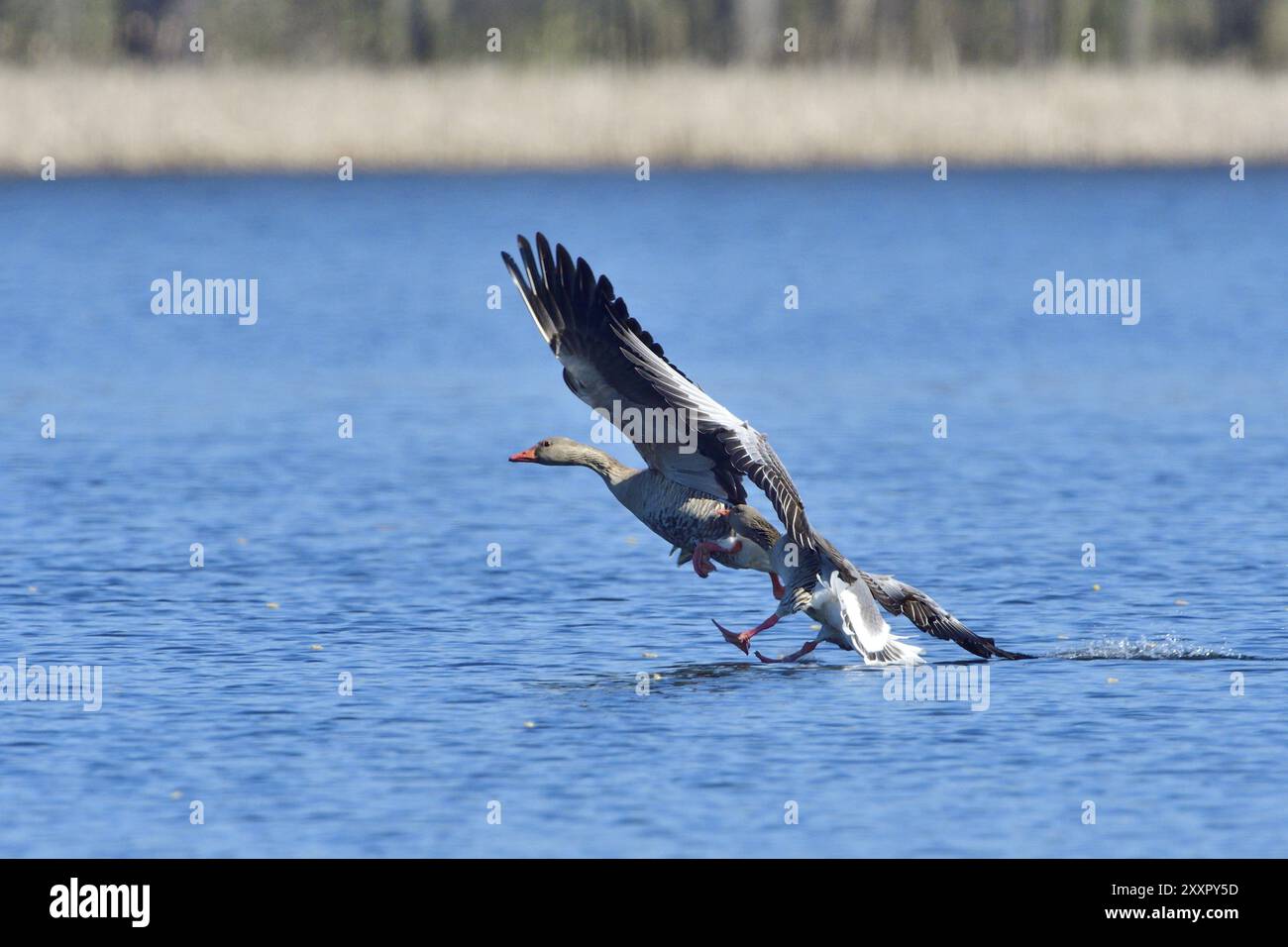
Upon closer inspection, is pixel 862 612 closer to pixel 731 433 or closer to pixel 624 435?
pixel 731 433

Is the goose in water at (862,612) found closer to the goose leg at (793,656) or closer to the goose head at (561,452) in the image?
the goose leg at (793,656)

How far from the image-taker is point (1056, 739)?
11070 millimetres

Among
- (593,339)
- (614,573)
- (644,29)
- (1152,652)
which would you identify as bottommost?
(1152,652)

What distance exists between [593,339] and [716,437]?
2.68 ft

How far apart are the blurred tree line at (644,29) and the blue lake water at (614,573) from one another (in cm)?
2585

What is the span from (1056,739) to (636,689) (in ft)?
7.51

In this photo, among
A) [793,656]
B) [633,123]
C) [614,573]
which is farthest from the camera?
[633,123]

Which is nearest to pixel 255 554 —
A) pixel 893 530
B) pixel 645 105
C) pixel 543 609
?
pixel 543 609

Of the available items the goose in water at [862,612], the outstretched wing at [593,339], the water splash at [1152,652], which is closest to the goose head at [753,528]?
the goose in water at [862,612]

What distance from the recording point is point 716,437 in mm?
12156

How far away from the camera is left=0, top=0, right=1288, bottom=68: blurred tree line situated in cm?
6122

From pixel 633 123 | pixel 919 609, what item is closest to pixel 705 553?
pixel 919 609

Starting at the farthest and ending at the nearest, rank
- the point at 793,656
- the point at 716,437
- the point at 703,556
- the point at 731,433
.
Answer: the point at 793,656, the point at 703,556, the point at 716,437, the point at 731,433
